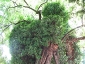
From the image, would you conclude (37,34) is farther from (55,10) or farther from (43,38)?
(55,10)

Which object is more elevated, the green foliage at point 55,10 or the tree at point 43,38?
the green foliage at point 55,10

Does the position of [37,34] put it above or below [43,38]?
above

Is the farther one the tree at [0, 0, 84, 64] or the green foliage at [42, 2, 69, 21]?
the green foliage at [42, 2, 69, 21]

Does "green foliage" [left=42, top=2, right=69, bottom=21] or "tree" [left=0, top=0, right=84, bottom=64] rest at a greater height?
"green foliage" [left=42, top=2, right=69, bottom=21]

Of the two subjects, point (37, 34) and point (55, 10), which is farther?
point (55, 10)

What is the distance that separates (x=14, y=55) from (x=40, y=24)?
1841 millimetres

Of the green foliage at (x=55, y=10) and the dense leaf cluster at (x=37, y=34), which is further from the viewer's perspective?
the green foliage at (x=55, y=10)

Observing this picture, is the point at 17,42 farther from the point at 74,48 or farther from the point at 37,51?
the point at 74,48

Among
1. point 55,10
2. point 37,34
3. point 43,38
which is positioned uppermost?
point 55,10

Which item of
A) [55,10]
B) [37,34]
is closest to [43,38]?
[37,34]

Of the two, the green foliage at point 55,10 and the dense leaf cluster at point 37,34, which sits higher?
the green foliage at point 55,10

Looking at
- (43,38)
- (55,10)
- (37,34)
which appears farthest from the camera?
(55,10)

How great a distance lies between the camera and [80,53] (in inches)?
483

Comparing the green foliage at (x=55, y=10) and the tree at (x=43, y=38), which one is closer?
the tree at (x=43, y=38)
